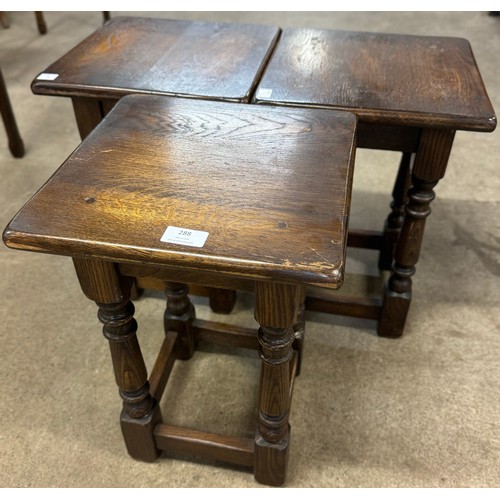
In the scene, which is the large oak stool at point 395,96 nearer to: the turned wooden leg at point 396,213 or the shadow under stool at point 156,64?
the shadow under stool at point 156,64

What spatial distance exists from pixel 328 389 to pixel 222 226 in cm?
75

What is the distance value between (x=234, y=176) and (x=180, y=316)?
0.58 m

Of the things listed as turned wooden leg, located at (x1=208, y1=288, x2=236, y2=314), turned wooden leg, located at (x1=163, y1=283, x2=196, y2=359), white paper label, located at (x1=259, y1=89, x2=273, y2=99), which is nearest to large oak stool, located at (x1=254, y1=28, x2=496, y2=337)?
white paper label, located at (x1=259, y1=89, x2=273, y2=99)

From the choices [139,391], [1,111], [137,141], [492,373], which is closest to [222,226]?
[137,141]

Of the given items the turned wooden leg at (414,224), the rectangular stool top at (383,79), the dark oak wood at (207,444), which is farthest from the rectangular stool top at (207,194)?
the dark oak wood at (207,444)

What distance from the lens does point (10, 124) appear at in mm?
2146

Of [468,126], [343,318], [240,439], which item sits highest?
[468,126]

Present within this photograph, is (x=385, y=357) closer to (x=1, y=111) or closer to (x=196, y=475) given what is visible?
(x=196, y=475)

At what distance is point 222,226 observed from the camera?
0.74m

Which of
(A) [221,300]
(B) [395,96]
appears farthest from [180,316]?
(B) [395,96]

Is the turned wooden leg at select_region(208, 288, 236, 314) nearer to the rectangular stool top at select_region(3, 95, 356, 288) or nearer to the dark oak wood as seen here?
the dark oak wood

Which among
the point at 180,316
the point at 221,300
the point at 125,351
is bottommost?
the point at 221,300

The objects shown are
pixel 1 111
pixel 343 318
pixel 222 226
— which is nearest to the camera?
pixel 222 226

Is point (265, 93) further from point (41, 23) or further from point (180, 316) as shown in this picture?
point (41, 23)
